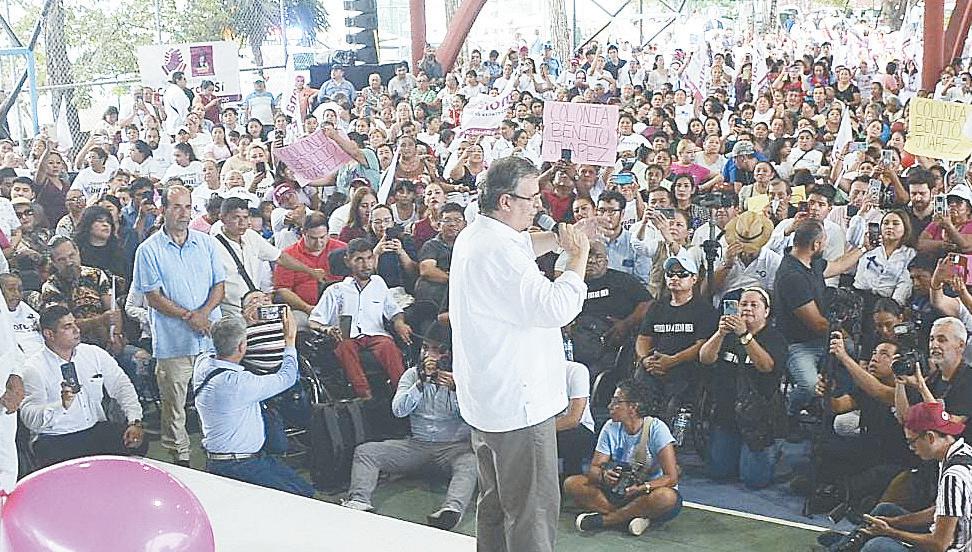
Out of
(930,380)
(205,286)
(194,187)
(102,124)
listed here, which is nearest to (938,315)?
(930,380)

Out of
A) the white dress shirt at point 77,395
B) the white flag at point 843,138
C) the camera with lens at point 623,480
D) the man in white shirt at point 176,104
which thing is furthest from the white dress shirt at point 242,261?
the man in white shirt at point 176,104

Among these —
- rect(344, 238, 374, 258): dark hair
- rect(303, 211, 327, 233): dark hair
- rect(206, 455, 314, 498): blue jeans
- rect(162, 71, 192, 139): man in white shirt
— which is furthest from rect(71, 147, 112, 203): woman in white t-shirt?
rect(206, 455, 314, 498): blue jeans

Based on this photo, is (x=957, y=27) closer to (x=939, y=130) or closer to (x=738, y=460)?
(x=939, y=130)

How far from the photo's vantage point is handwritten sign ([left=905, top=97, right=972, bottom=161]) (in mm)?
6160

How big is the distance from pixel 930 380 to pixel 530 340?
6.26ft

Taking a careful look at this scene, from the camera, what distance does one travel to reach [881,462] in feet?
15.2

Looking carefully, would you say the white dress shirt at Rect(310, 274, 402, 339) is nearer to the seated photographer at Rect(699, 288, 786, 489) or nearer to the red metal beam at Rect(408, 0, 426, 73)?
the seated photographer at Rect(699, 288, 786, 489)

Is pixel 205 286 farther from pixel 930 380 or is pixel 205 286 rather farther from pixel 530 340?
pixel 930 380

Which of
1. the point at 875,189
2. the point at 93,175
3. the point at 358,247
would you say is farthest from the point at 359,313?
the point at 93,175

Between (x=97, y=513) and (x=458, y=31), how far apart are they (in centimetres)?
1462

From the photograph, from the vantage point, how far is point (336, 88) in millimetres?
13977

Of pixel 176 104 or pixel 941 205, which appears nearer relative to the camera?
pixel 941 205

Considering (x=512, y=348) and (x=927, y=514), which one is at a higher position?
(x=512, y=348)

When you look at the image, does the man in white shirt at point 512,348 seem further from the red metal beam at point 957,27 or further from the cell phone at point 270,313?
the red metal beam at point 957,27
